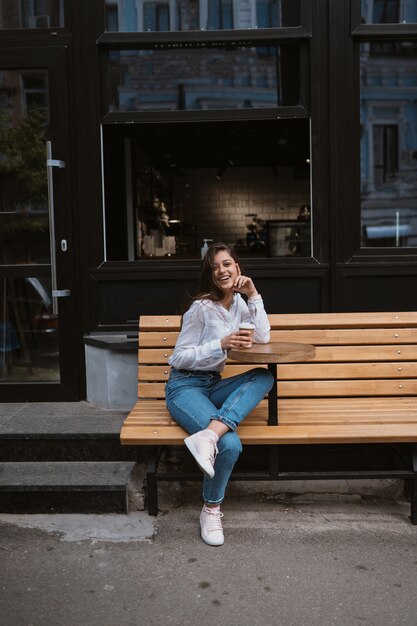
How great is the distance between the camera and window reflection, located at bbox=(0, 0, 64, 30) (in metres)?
4.88

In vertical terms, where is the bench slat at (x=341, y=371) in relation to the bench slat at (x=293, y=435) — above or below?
above

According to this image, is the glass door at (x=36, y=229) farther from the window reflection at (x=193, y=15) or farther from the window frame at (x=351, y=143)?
the window frame at (x=351, y=143)

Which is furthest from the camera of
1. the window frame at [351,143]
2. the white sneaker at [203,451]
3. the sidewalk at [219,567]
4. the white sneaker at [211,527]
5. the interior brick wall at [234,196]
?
the interior brick wall at [234,196]

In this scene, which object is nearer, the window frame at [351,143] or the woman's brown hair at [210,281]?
the woman's brown hair at [210,281]

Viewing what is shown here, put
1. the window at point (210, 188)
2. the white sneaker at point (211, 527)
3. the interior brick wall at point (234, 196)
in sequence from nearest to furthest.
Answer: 1. the white sneaker at point (211, 527)
2. the window at point (210, 188)
3. the interior brick wall at point (234, 196)

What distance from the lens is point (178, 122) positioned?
4879mm

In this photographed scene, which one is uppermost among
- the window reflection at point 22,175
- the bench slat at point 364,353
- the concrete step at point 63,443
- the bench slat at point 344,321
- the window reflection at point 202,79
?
the window reflection at point 202,79

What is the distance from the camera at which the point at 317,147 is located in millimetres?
4859

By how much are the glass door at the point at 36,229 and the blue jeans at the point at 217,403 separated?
5.22ft

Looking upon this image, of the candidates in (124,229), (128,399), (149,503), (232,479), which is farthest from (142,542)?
(124,229)

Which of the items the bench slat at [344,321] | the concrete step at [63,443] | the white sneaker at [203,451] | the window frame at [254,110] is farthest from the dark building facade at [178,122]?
the white sneaker at [203,451]

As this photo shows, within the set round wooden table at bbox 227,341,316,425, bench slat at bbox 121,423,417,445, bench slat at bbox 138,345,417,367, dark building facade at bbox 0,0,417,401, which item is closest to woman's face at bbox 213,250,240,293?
round wooden table at bbox 227,341,316,425

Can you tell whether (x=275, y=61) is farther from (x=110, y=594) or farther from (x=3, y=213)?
(x=110, y=594)

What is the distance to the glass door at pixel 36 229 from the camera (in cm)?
489
